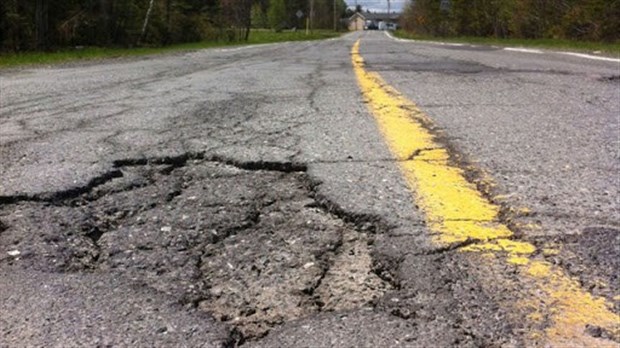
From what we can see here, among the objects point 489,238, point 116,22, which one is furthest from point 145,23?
point 489,238

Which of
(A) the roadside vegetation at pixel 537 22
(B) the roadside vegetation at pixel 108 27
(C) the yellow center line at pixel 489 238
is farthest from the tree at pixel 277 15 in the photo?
(C) the yellow center line at pixel 489 238

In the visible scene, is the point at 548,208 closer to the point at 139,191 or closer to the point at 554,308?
the point at 554,308

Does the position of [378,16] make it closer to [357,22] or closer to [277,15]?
[357,22]

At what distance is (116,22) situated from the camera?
2006cm

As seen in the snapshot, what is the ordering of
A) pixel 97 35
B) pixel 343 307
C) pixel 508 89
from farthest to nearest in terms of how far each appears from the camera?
pixel 97 35 → pixel 508 89 → pixel 343 307

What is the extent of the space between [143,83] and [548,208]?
489 centimetres

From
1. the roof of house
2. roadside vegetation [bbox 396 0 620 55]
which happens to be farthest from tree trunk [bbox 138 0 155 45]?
the roof of house

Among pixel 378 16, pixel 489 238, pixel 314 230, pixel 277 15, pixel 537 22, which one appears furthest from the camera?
pixel 378 16

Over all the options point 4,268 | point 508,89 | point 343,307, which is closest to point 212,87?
point 508,89

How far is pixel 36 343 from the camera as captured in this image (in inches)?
41.9

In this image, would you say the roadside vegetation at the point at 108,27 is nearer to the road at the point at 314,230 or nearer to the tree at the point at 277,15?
the road at the point at 314,230

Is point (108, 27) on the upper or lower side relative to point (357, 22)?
lower

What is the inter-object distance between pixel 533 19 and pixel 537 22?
23 cm

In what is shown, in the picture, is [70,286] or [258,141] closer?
[70,286]
